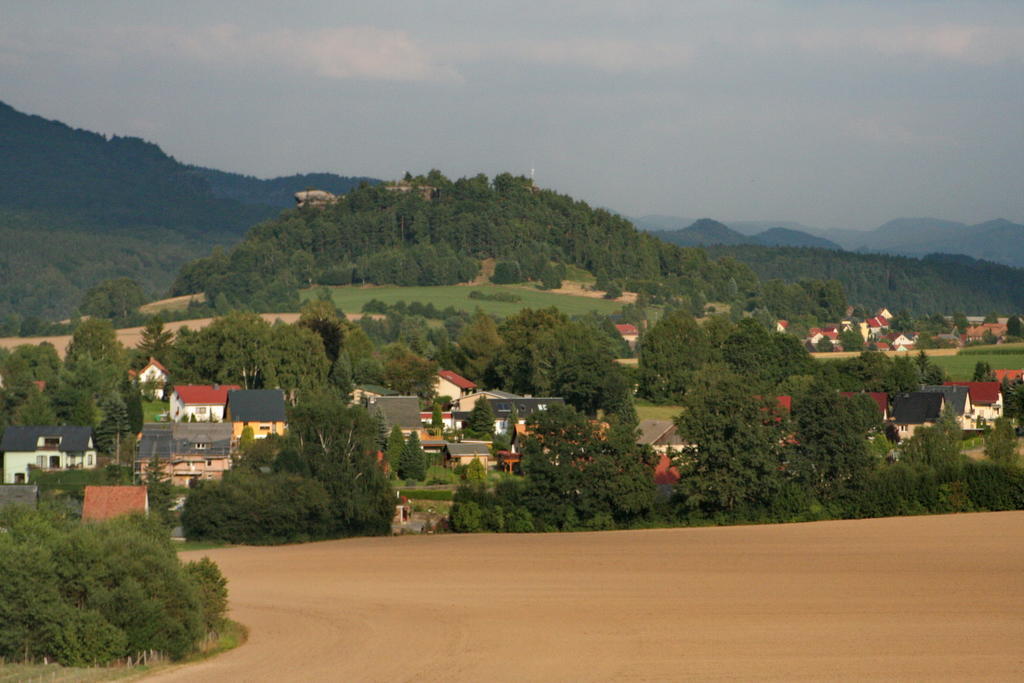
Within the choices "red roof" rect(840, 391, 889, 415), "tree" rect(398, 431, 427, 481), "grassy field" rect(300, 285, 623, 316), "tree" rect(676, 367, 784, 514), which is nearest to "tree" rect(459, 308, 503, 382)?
"red roof" rect(840, 391, 889, 415)

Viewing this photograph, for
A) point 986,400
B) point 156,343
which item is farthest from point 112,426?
point 986,400

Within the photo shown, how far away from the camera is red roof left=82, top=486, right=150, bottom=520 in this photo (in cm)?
4156

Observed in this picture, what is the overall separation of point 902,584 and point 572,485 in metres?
14.1

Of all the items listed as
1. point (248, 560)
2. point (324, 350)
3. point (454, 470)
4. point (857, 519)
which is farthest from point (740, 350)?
point (248, 560)

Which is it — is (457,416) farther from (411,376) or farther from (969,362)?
(969,362)

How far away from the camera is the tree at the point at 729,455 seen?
45.0 meters

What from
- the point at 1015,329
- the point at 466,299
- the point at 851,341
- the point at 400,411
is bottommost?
the point at 400,411

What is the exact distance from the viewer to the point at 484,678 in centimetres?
2361

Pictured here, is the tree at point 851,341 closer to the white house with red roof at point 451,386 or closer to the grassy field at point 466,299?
the grassy field at point 466,299

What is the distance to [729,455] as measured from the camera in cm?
4512

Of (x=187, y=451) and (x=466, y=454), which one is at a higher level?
(x=187, y=451)

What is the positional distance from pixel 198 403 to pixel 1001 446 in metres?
33.8

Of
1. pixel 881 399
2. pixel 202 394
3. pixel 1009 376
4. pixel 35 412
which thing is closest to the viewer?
pixel 35 412

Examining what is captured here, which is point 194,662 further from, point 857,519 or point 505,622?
point 857,519
